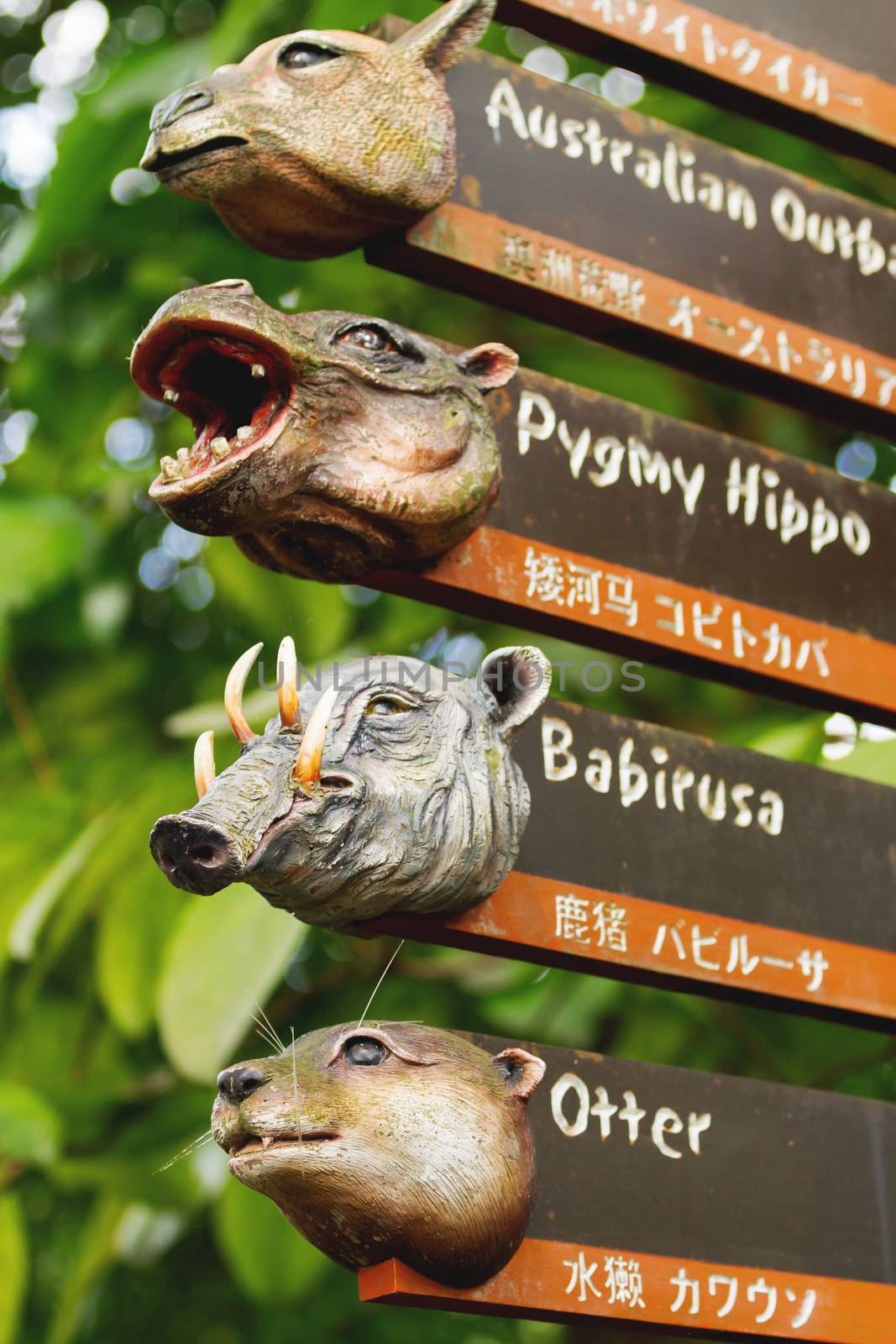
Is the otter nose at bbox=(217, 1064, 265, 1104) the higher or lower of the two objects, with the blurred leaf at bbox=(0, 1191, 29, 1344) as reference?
higher

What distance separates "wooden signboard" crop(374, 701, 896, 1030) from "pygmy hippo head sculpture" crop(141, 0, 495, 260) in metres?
0.77

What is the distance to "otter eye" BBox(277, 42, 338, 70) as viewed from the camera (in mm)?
2768

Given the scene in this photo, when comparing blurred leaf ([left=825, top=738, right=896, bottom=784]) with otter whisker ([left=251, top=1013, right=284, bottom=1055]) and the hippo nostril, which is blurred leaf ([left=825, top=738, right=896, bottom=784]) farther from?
the hippo nostril

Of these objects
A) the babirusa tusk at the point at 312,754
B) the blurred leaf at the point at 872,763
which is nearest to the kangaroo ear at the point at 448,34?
the babirusa tusk at the point at 312,754

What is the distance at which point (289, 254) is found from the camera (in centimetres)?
288

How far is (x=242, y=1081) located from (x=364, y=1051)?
0.16 metres

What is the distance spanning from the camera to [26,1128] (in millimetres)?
3277

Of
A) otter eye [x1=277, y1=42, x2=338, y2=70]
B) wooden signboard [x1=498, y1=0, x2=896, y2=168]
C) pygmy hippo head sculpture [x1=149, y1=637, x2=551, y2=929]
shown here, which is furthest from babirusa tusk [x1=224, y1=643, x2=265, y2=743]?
wooden signboard [x1=498, y1=0, x2=896, y2=168]

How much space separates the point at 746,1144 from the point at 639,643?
75 cm

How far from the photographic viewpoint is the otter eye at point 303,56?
109 inches

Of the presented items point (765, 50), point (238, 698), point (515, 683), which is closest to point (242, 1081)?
point (238, 698)

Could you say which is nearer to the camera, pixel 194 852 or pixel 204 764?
pixel 194 852

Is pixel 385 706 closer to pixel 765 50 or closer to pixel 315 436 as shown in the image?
pixel 315 436

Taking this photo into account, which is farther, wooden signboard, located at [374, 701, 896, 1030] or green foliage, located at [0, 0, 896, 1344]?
green foliage, located at [0, 0, 896, 1344]
